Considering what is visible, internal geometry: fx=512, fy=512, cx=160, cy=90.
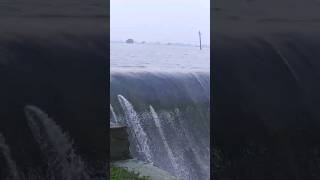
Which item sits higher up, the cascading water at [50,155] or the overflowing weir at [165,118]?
the cascading water at [50,155]

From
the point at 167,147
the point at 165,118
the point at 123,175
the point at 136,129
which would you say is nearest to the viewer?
the point at 123,175

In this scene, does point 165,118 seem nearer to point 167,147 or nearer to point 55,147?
point 167,147

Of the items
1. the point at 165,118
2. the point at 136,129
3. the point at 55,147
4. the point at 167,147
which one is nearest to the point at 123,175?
the point at 55,147

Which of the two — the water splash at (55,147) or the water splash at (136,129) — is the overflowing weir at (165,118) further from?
the water splash at (55,147)

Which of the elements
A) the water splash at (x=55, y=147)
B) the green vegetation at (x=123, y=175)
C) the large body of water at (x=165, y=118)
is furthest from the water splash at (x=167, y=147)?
the water splash at (x=55, y=147)

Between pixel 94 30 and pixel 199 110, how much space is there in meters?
4.99

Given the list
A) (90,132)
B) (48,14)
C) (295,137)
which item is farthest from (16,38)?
Answer: (295,137)

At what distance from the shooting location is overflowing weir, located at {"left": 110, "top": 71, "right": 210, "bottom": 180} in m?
7.49

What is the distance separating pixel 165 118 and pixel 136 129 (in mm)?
607

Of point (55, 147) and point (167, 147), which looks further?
point (167, 147)

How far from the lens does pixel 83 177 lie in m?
3.75

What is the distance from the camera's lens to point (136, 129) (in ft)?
24.6

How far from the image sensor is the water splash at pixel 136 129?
24.4 ft

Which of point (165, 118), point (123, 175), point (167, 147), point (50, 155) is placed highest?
point (50, 155)
